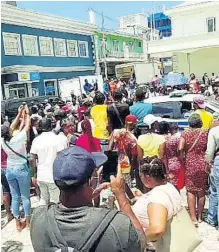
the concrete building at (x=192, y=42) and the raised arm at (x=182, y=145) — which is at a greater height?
the concrete building at (x=192, y=42)

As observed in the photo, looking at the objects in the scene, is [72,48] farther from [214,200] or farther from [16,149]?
[214,200]

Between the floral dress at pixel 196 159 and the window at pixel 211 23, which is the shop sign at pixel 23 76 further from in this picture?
the floral dress at pixel 196 159

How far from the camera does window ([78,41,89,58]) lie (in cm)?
2895

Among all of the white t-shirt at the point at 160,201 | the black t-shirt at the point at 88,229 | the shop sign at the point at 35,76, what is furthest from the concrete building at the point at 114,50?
the black t-shirt at the point at 88,229

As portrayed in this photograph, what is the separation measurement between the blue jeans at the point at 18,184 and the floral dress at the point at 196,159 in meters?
2.13

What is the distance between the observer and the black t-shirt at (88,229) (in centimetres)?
169

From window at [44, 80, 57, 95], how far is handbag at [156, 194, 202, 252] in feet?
73.8

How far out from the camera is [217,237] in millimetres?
4609

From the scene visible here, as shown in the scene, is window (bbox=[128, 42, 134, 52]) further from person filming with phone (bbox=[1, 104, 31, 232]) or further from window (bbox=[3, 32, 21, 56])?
person filming with phone (bbox=[1, 104, 31, 232])

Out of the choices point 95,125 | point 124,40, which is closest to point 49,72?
point 124,40

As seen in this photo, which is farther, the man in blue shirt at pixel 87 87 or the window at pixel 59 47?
the window at pixel 59 47

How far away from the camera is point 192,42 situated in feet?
86.5

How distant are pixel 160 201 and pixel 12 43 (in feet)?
68.7

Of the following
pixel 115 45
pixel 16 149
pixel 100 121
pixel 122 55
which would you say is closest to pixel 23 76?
pixel 115 45
